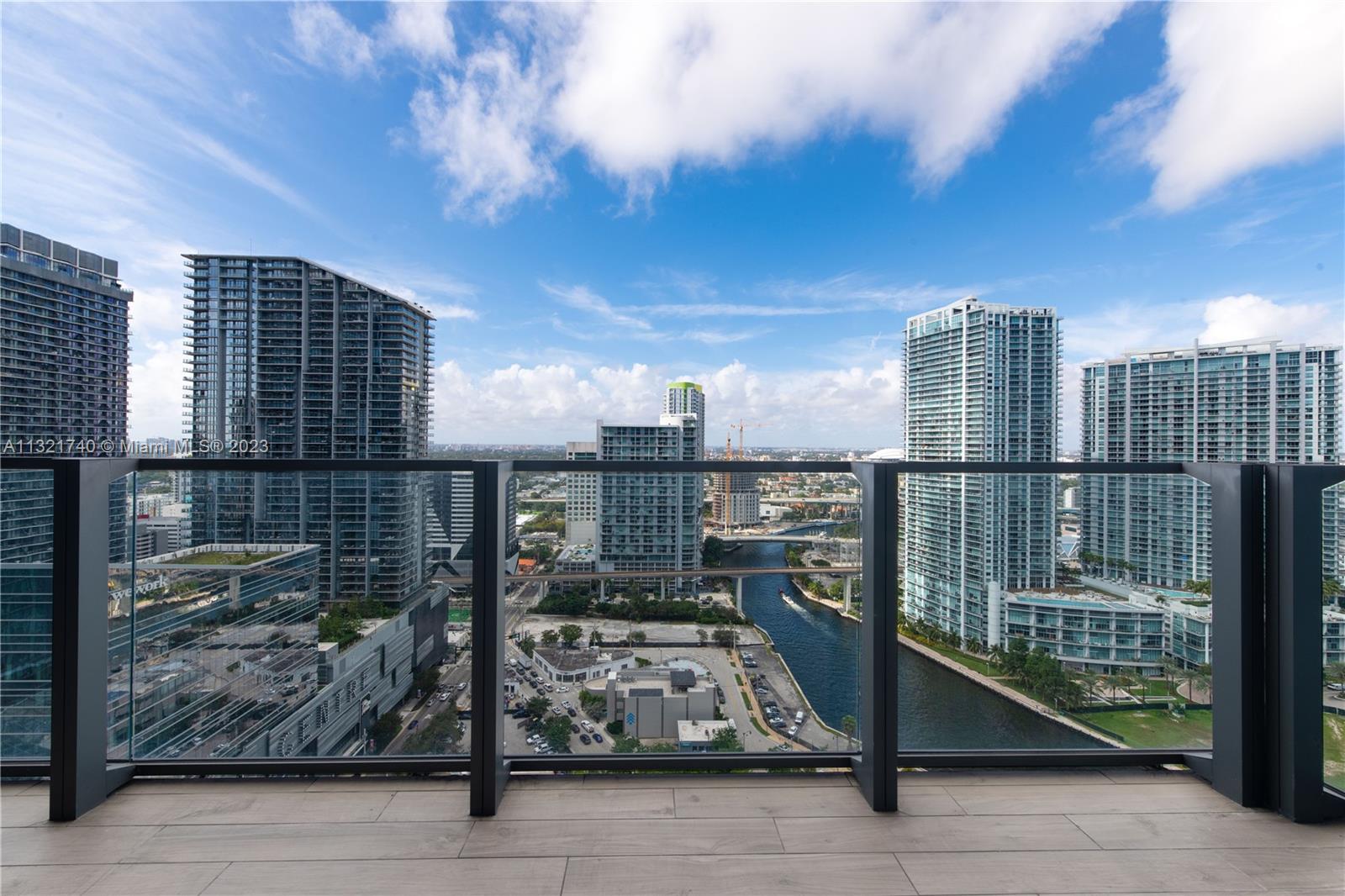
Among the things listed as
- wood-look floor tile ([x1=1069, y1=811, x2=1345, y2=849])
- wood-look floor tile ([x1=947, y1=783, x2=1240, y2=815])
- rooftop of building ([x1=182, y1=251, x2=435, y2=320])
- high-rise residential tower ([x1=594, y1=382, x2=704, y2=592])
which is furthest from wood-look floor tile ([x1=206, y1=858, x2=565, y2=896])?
rooftop of building ([x1=182, y1=251, x2=435, y2=320])

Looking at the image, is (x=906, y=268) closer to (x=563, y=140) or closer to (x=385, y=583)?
(x=563, y=140)

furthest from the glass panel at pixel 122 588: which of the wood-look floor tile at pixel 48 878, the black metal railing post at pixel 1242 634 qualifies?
the black metal railing post at pixel 1242 634

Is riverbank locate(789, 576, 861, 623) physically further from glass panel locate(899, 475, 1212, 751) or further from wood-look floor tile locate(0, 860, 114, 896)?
wood-look floor tile locate(0, 860, 114, 896)

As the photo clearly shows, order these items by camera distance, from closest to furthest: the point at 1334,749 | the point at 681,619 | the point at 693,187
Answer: the point at 1334,749, the point at 681,619, the point at 693,187

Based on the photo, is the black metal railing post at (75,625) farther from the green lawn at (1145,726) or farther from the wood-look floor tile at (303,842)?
the green lawn at (1145,726)

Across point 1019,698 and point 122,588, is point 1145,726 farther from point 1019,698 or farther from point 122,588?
point 122,588

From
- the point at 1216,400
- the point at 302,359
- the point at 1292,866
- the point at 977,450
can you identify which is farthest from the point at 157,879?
the point at 302,359
